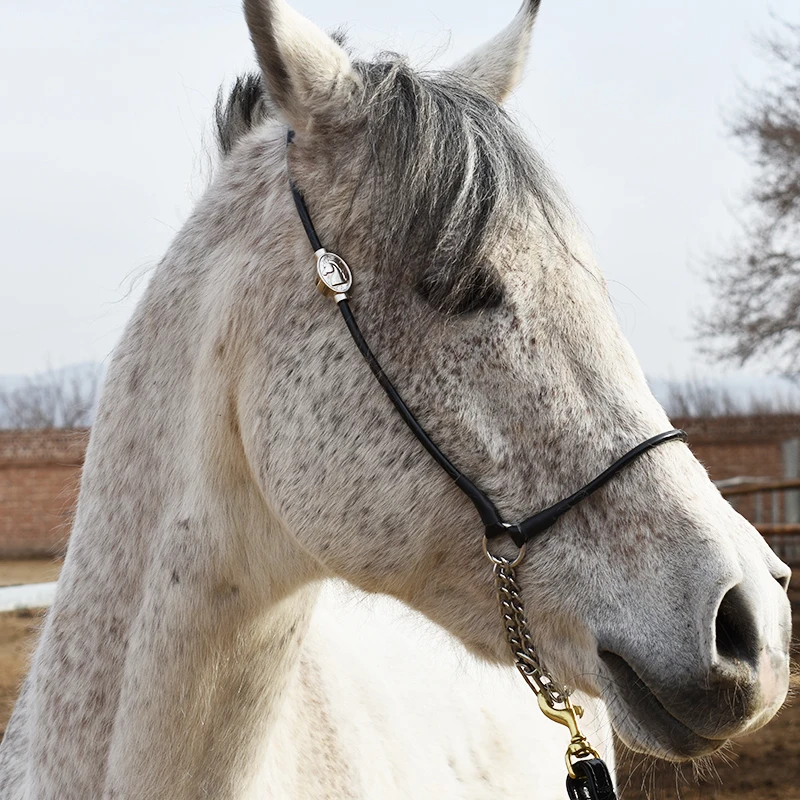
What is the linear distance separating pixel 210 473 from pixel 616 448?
2.52ft

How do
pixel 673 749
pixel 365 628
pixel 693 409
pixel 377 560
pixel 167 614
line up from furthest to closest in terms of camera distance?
pixel 693 409, pixel 365 628, pixel 167 614, pixel 377 560, pixel 673 749

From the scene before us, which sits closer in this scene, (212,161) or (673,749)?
(673,749)

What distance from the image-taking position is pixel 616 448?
4.64 ft

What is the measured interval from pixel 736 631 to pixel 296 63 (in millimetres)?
1233

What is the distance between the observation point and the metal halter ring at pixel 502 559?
1.44 meters

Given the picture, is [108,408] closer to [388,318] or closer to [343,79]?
[388,318]

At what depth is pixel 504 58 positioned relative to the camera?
2.08m

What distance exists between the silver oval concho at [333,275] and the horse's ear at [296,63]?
0.98 ft

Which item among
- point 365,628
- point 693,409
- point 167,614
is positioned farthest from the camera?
point 693,409

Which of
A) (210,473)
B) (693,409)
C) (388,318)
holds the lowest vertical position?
(693,409)

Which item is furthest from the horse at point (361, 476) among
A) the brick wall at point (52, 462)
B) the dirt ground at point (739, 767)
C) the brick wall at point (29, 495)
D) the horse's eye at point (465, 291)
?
the brick wall at point (29, 495)

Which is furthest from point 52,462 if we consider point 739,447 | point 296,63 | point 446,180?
point 446,180

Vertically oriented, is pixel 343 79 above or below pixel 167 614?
above

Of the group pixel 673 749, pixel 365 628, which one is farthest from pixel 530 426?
pixel 365 628
